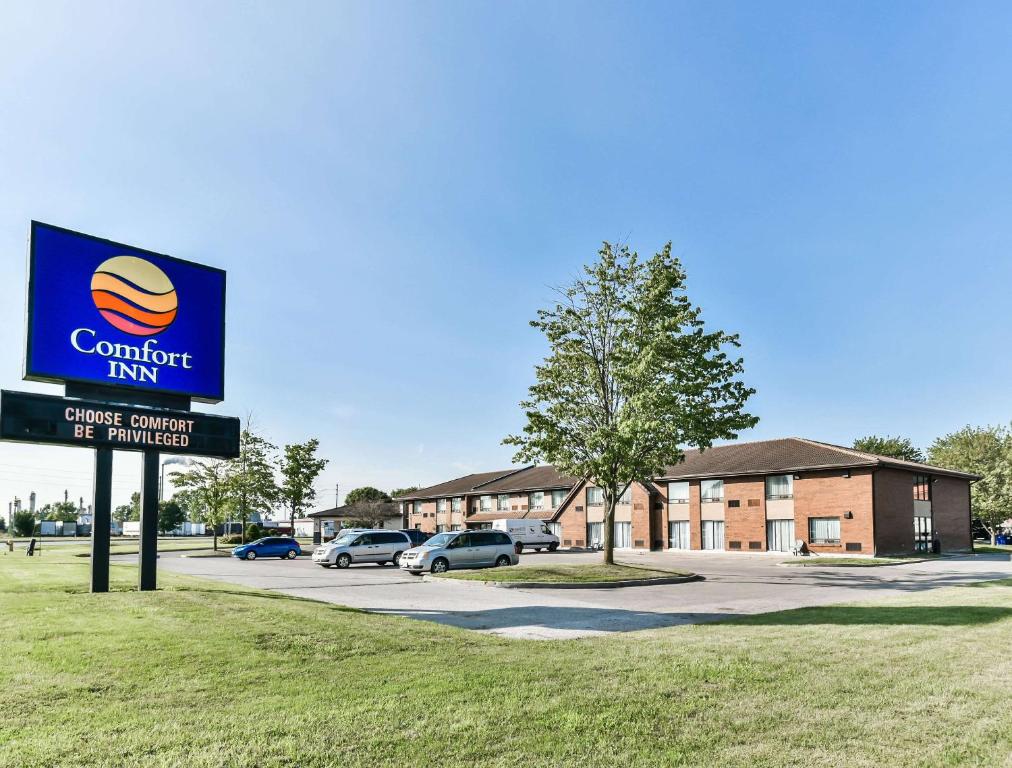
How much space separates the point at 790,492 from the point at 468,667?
3936 centimetres

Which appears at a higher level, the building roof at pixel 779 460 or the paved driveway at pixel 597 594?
the building roof at pixel 779 460

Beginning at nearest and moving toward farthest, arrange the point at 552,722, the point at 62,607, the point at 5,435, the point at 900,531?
the point at 552,722, the point at 62,607, the point at 5,435, the point at 900,531

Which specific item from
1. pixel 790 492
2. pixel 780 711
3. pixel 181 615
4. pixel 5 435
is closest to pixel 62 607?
pixel 181 615

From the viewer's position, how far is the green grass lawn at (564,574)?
→ 23172 millimetres

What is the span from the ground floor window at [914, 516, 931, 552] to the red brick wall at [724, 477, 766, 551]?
9096mm

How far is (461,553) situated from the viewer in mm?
29203

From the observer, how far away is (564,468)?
27594 mm

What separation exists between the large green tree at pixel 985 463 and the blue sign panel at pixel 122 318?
54573 mm

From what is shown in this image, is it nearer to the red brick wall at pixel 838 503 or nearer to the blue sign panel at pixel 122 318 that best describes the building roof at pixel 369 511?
the red brick wall at pixel 838 503

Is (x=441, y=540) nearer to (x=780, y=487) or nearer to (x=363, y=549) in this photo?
(x=363, y=549)

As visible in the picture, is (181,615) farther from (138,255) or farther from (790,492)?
(790,492)

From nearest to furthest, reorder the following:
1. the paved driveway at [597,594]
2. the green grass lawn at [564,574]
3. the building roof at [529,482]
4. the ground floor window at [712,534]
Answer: the paved driveway at [597,594], the green grass lawn at [564,574], the ground floor window at [712,534], the building roof at [529,482]

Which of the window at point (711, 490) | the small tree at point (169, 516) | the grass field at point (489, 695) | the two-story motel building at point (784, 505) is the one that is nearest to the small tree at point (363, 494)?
the small tree at point (169, 516)

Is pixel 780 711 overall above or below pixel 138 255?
below
